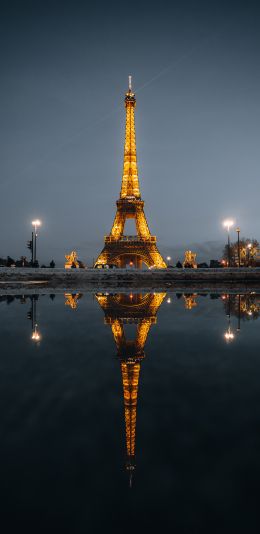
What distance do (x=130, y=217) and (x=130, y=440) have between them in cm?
6583

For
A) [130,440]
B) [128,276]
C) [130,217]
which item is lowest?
[130,440]

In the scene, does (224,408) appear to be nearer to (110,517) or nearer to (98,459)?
(98,459)

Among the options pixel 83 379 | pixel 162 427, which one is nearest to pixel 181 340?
pixel 83 379

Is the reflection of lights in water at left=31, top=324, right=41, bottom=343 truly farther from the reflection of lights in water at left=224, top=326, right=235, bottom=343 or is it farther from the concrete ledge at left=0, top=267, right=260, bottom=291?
the concrete ledge at left=0, top=267, right=260, bottom=291

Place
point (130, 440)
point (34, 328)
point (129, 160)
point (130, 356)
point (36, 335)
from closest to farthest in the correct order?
point (130, 440)
point (130, 356)
point (36, 335)
point (34, 328)
point (129, 160)

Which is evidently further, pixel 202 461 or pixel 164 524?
pixel 202 461

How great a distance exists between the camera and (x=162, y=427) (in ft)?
11.7

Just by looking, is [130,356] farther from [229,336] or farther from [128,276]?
[128,276]

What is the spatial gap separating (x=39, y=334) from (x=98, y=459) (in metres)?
6.72

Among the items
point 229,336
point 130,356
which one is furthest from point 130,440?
point 229,336

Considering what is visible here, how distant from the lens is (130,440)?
10.9 ft

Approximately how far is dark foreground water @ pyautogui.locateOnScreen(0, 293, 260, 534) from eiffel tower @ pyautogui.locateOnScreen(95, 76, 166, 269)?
54038 mm

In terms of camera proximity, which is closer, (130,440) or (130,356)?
(130,440)

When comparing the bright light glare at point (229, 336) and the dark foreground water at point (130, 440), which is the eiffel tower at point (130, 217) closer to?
the bright light glare at point (229, 336)
